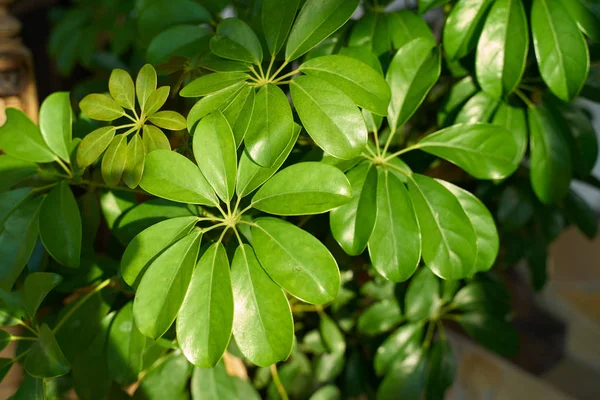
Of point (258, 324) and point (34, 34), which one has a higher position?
point (258, 324)

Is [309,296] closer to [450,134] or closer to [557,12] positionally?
[450,134]

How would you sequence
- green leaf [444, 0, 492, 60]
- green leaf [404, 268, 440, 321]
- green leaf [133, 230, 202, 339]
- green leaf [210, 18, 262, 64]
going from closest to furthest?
green leaf [133, 230, 202, 339], green leaf [210, 18, 262, 64], green leaf [444, 0, 492, 60], green leaf [404, 268, 440, 321]

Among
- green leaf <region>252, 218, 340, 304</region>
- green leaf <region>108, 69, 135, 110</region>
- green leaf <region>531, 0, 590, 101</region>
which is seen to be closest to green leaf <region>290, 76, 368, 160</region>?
green leaf <region>252, 218, 340, 304</region>

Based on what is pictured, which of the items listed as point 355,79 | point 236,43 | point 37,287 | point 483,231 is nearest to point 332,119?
point 355,79

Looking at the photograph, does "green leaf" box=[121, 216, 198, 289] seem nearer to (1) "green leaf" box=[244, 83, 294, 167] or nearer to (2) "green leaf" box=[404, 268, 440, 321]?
(1) "green leaf" box=[244, 83, 294, 167]

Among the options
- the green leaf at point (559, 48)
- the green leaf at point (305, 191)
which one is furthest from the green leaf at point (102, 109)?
the green leaf at point (559, 48)

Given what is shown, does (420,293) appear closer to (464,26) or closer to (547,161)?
(547,161)

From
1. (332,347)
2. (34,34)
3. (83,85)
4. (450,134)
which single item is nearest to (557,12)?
(450,134)
